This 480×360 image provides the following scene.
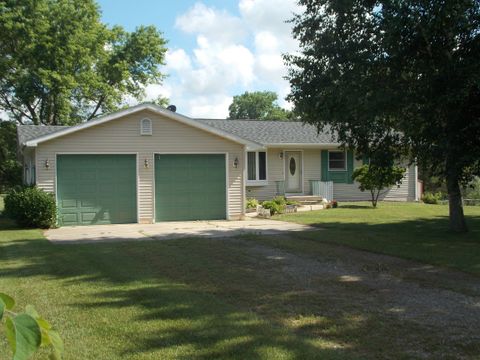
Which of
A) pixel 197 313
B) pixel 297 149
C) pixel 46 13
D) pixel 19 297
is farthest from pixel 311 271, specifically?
pixel 46 13

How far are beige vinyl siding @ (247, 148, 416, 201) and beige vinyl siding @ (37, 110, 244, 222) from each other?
16.1 feet

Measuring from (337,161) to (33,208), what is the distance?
14.6 m

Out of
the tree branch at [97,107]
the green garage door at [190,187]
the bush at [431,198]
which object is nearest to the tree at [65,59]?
the tree branch at [97,107]

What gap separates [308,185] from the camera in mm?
24672

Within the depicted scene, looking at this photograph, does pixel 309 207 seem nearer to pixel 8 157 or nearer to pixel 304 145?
pixel 304 145

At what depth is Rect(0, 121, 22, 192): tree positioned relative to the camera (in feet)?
98.1

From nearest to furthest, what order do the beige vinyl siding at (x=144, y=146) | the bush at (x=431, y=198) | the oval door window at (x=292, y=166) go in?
the beige vinyl siding at (x=144, y=146), the oval door window at (x=292, y=166), the bush at (x=431, y=198)

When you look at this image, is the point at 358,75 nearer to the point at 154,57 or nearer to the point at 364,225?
the point at 364,225

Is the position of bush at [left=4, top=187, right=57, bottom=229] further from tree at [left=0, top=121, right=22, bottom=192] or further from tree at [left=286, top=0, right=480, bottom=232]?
tree at [left=0, top=121, right=22, bottom=192]

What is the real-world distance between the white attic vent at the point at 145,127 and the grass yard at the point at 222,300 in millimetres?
5931

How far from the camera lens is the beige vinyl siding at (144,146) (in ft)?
54.0

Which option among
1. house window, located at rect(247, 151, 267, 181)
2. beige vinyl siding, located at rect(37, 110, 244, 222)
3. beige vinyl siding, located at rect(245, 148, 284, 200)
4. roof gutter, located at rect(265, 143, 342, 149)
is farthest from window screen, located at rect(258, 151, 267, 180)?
beige vinyl siding, located at rect(37, 110, 244, 222)

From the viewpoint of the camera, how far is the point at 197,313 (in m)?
6.00

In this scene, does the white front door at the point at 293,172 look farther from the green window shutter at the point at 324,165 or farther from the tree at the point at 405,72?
the tree at the point at 405,72
